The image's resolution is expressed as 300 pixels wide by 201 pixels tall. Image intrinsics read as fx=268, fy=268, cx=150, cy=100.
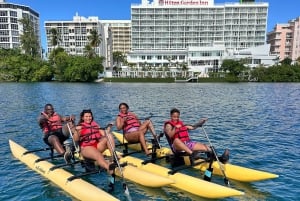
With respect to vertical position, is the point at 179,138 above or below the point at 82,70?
below

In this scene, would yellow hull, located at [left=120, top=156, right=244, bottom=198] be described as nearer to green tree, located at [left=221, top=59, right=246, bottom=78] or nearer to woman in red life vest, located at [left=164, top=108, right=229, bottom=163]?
woman in red life vest, located at [left=164, top=108, right=229, bottom=163]

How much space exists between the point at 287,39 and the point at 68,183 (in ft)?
511

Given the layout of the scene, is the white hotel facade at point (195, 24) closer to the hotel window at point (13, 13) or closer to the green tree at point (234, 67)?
the green tree at point (234, 67)

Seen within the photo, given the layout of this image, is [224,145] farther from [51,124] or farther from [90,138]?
[51,124]

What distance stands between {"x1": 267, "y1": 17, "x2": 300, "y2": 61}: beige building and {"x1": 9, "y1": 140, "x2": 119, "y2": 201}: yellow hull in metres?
151

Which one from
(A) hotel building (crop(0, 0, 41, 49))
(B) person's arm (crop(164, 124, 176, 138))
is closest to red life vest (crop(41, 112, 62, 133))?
(B) person's arm (crop(164, 124, 176, 138))

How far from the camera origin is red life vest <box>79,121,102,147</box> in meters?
9.16

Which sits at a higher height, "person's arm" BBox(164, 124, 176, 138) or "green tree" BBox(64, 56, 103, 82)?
"green tree" BBox(64, 56, 103, 82)

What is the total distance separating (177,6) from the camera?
459 feet

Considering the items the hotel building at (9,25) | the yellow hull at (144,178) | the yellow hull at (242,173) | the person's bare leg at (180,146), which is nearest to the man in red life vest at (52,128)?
the yellow hull at (144,178)

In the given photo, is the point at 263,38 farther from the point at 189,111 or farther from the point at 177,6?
the point at 189,111

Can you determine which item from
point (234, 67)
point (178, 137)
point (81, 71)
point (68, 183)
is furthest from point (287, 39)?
point (68, 183)

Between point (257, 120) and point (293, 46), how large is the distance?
13585 centimetres

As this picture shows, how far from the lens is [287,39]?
141m
